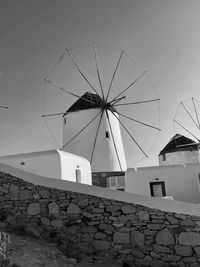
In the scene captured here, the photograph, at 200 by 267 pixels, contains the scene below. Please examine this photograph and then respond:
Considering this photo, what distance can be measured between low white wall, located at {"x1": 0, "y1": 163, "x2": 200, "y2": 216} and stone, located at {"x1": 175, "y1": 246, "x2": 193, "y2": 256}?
33.5 inches

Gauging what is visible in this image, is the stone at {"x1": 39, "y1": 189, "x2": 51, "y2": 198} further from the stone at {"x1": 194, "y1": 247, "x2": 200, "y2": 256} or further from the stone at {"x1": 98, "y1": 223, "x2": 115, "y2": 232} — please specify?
the stone at {"x1": 194, "y1": 247, "x2": 200, "y2": 256}

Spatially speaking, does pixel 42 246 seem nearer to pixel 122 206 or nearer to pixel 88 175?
pixel 122 206

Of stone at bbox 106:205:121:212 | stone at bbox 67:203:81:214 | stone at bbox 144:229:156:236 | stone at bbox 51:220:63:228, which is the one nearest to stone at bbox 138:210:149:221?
stone at bbox 144:229:156:236

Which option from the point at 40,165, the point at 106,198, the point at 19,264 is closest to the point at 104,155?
the point at 40,165

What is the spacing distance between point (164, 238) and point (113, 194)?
1.70 m

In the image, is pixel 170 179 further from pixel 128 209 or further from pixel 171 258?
pixel 171 258

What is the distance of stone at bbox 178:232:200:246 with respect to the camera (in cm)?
671

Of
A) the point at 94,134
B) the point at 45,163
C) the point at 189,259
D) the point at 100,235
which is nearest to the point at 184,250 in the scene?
the point at 189,259

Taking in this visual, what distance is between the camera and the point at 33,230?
7102 millimetres

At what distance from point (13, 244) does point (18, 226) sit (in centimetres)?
112

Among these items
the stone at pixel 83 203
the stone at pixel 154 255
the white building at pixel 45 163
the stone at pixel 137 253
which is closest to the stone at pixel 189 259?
the stone at pixel 154 255

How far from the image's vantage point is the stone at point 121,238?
273 inches

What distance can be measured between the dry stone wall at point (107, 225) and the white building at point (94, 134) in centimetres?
983

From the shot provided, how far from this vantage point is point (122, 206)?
285 inches
